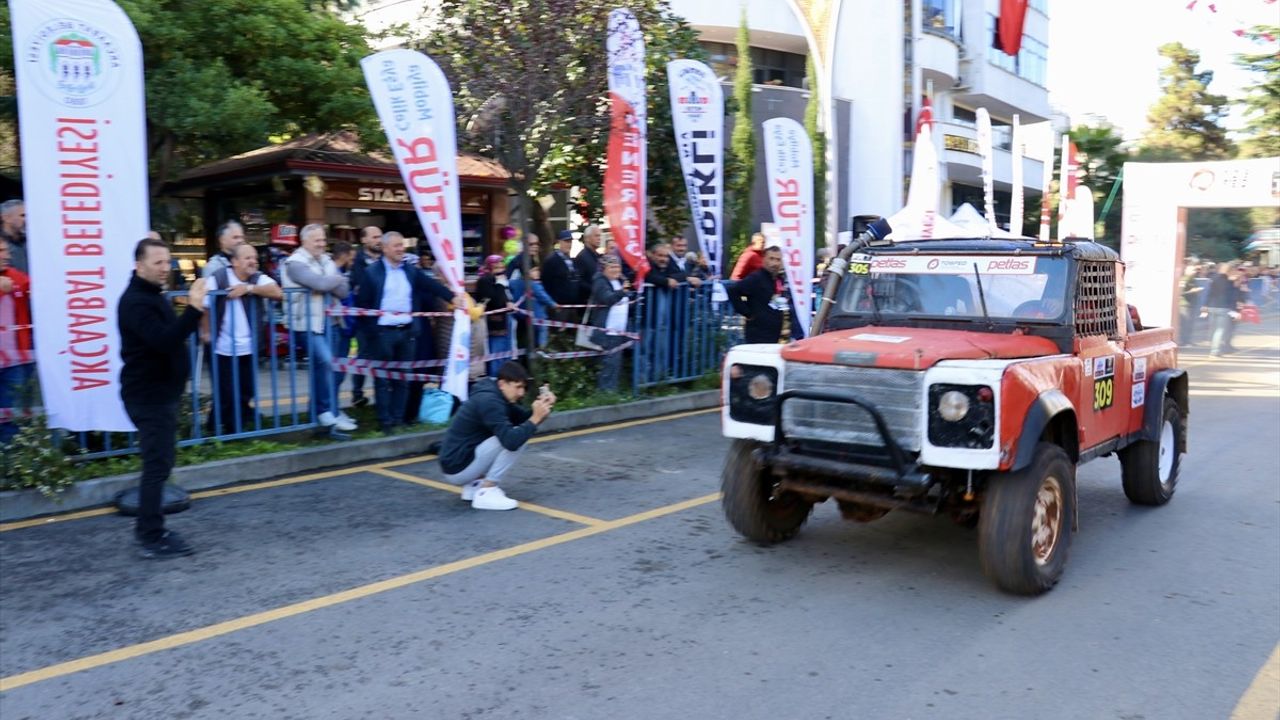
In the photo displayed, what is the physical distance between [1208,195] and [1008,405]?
61.0ft

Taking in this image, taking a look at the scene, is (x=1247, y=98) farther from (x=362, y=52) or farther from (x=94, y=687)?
(x=94, y=687)

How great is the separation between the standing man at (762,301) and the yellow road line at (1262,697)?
692 cm

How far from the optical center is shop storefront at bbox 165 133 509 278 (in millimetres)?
16156

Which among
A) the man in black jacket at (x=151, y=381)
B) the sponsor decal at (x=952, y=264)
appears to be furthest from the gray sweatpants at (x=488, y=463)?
the sponsor decal at (x=952, y=264)

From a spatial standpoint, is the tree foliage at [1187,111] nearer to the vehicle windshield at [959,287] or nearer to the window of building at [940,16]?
the window of building at [940,16]

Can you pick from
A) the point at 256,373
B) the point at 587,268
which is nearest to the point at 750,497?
the point at 256,373

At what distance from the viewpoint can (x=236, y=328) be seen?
314 inches

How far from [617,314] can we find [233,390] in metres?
4.51

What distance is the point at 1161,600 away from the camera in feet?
17.7

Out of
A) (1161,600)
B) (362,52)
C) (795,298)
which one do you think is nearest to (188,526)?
(1161,600)

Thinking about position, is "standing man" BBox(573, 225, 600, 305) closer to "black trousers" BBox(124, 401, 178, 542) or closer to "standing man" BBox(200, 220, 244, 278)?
"standing man" BBox(200, 220, 244, 278)

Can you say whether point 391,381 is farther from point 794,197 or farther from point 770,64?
point 770,64

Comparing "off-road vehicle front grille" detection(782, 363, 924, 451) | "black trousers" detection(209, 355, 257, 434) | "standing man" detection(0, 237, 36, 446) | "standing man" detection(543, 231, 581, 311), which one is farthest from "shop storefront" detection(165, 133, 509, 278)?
"off-road vehicle front grille" detection(782, 363, 924, 451)

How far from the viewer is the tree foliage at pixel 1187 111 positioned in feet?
155
